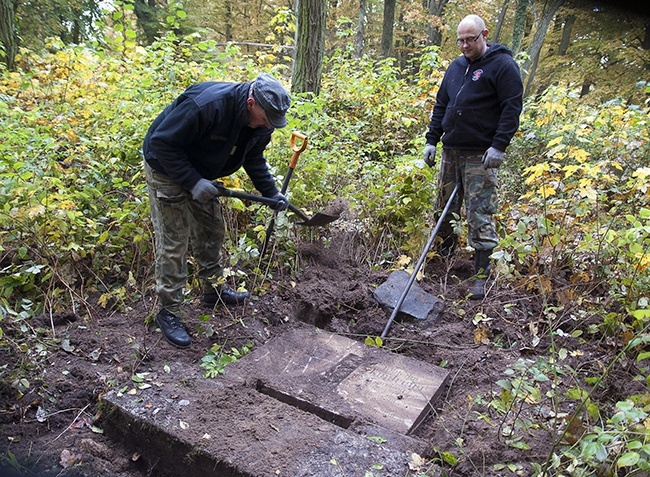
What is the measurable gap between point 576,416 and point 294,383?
1.59 meters

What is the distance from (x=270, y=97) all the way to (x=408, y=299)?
207 centimetres

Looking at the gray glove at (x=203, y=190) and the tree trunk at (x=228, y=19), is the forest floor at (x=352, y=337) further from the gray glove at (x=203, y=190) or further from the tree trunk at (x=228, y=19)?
the tree trunk at (x=228, y=19)

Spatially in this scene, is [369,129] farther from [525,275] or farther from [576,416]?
[576,416]

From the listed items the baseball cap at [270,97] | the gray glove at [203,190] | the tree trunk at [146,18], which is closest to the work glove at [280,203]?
the gray glove at [203,190]

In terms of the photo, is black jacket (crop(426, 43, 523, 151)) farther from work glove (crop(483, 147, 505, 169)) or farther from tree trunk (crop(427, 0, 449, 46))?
tree trunk (crop(427, 0, 449, 46))

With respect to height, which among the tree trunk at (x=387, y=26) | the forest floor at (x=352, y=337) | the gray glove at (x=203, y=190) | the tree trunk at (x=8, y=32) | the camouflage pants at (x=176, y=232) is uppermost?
the tree trunk at (x=387, y=26)

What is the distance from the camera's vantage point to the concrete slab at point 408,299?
375 cm

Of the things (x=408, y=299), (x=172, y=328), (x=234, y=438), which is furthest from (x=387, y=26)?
(x=234, y=438)

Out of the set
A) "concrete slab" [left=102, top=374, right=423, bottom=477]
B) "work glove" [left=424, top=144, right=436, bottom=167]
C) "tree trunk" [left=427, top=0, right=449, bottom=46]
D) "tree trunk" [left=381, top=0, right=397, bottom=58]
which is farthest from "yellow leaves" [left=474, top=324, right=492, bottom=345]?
"tree trunk" [left=427, top=0, right=449, bottom=46]

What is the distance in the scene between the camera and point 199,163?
9.96 ft

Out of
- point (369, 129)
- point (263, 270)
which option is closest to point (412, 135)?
point (369, 129)

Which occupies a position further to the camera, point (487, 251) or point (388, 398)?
point (487, 251)

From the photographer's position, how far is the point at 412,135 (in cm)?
727

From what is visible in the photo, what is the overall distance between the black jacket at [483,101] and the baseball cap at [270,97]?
175 centimetres
